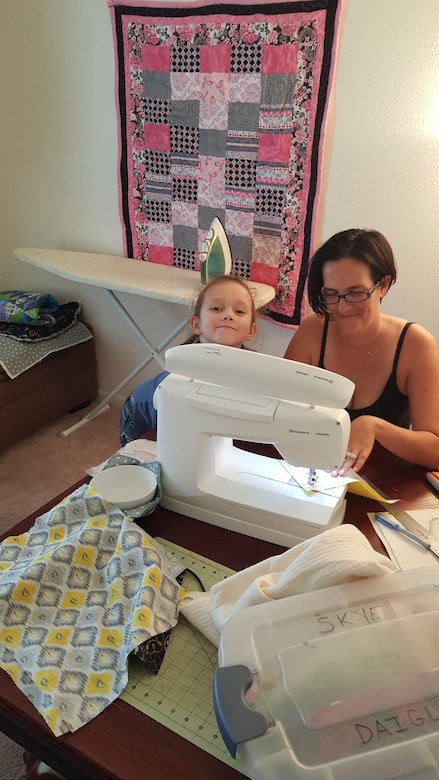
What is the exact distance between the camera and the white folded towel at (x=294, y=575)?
0.73 metres

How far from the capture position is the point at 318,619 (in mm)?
692

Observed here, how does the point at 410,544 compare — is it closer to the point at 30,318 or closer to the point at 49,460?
the point at 49,460

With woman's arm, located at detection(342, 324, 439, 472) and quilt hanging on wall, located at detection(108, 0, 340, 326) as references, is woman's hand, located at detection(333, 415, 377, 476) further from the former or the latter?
quilt hanging on wall, located at detection(108, 0, 340, 326)

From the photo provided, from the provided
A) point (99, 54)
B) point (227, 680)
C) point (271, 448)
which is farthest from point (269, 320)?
point (227, 680)

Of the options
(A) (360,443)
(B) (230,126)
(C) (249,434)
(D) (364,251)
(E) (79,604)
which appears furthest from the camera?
(B) (230,126)

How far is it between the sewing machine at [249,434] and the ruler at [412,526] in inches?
4.2

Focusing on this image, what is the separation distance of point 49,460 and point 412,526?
2.02m

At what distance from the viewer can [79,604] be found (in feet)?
2.77

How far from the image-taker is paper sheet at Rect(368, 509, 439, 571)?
0.96 meters

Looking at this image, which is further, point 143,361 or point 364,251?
point 143,361

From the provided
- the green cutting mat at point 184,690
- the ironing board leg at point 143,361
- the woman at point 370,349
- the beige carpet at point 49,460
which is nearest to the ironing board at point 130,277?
the ironing board leg at point 143,361

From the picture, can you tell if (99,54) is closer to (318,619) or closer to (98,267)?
(98,267)

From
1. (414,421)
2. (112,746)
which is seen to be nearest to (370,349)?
(414,421)

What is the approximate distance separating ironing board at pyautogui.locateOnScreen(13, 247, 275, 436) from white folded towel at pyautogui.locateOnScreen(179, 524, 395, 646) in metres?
1.37
